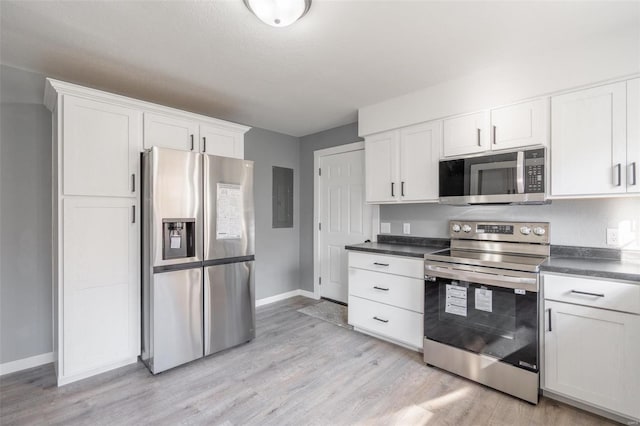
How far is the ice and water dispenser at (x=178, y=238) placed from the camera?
2.39m

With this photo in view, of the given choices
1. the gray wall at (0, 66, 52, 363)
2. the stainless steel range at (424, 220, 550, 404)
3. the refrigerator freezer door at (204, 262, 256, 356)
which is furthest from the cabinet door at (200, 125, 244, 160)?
the stainless steel range at (424, 220, 550, 404)

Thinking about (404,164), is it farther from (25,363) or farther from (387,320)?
(25,363)

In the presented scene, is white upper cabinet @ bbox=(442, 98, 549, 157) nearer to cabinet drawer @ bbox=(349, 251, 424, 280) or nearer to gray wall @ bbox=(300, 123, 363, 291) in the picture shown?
cabinet drawer @ bbox=(349, 251, 424, 280)

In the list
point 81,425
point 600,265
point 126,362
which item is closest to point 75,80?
point 126,362

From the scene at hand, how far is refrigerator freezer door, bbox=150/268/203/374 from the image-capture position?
2320mm

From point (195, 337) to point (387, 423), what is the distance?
1638 millimetres

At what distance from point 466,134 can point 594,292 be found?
145 centimetres

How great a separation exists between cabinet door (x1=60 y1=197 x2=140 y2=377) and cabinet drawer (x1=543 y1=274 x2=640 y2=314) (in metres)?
3.11

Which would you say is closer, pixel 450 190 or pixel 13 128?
pixel 13 128

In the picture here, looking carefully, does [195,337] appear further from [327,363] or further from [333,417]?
[333,417]

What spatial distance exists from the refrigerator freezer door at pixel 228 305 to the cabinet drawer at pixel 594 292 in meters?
2.39

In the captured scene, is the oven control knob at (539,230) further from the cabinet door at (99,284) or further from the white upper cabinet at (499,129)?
the cabinet door at (99,284)

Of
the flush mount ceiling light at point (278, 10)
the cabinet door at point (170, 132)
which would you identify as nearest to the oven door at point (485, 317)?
the flush mount ceiling light at point (278, 10)

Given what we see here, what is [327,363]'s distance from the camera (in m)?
2.50
